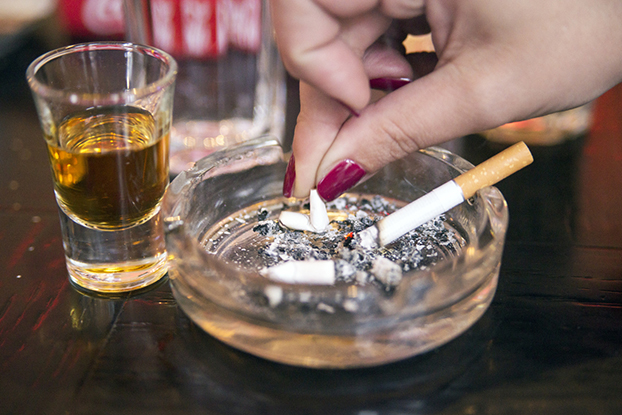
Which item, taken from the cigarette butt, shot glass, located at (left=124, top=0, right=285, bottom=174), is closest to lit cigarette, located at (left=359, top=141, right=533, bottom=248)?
the cigarette butt

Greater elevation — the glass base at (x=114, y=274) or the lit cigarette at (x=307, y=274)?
the lit cigarette at (x=307, y=274)

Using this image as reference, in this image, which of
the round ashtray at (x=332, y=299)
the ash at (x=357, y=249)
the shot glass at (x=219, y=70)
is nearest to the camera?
the round ashtray at (x=332, y=299)

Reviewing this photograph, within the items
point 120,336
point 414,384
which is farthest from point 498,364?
point 120,336

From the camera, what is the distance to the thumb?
0.49 m

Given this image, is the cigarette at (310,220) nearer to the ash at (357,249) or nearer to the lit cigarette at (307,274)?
the ash at (357,249)

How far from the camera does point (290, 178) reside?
2.06 feet

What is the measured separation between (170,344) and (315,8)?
0.31 m

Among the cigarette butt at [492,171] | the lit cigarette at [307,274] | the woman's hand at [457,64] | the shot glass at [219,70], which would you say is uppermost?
the woman's hand at [457,64]

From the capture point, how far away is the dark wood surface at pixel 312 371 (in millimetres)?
451

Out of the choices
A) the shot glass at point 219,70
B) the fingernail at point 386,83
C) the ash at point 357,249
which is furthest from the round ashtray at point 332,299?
the shot glass at point 219,70

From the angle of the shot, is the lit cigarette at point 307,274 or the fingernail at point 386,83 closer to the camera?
the lit cigarette at point 307,274

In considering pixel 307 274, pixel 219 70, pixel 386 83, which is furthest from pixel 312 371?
pixel 219 70

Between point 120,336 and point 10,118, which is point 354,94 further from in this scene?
point 10,118

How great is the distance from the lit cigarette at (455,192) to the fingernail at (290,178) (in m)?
0.11
